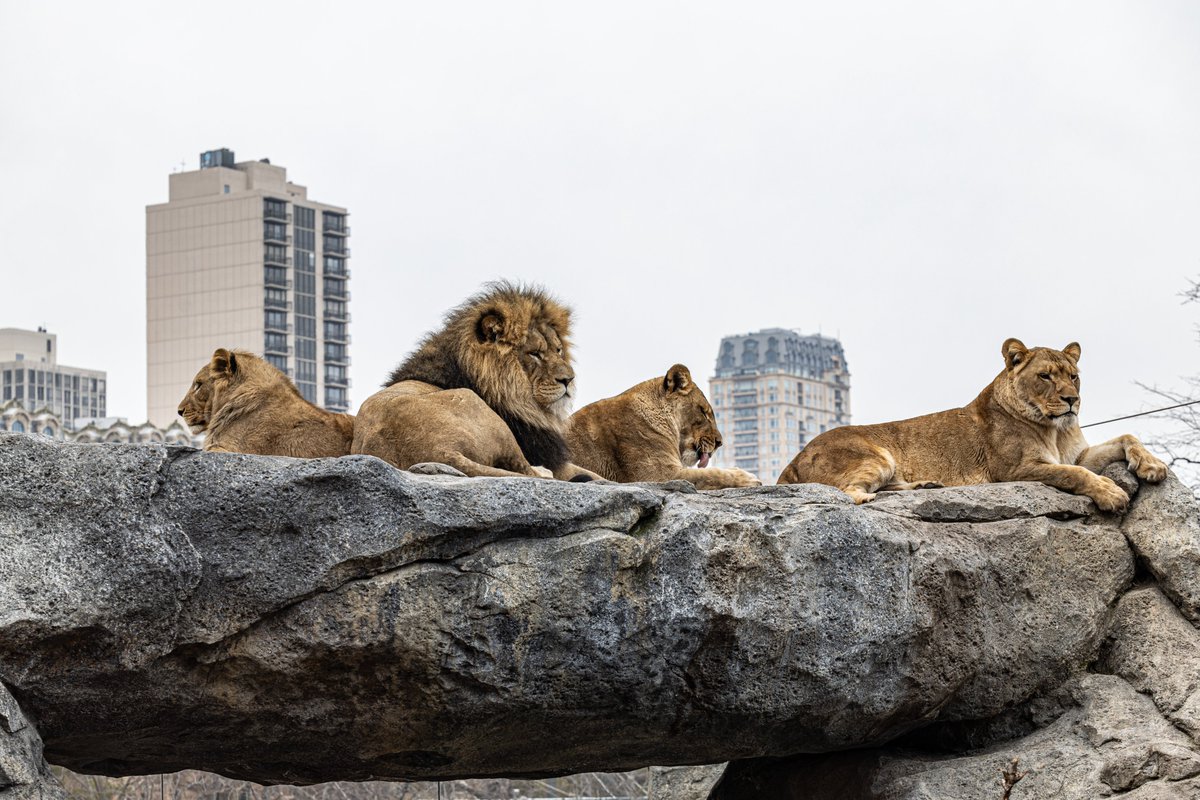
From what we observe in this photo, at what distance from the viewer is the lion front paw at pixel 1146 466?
9.95m

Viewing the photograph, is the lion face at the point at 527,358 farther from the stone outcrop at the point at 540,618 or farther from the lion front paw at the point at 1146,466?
the lion front paw at the point at 1146,466

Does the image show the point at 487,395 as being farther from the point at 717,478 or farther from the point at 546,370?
the point at 717,478

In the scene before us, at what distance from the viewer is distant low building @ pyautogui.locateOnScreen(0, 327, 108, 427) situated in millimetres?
71312

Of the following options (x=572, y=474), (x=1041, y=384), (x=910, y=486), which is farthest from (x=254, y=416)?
(x=1041, y=384)

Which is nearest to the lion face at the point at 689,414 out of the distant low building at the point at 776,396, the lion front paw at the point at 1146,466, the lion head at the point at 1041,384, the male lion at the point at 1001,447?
the male lion at the point at 1001,447

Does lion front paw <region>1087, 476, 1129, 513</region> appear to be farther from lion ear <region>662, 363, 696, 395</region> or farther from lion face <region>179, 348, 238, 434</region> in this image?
lion face <region>179, 348, 238, 434</region>

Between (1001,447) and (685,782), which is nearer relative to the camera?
(1001,447)

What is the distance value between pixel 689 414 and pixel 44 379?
6618 centimetres

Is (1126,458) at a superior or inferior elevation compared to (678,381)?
inferior

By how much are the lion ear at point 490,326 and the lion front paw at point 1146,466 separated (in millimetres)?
3579

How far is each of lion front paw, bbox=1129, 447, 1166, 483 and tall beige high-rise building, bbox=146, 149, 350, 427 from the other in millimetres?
70979

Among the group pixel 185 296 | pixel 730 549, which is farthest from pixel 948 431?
pixel 185 296

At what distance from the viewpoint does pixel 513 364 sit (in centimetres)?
980

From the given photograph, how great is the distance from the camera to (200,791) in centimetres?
2091
